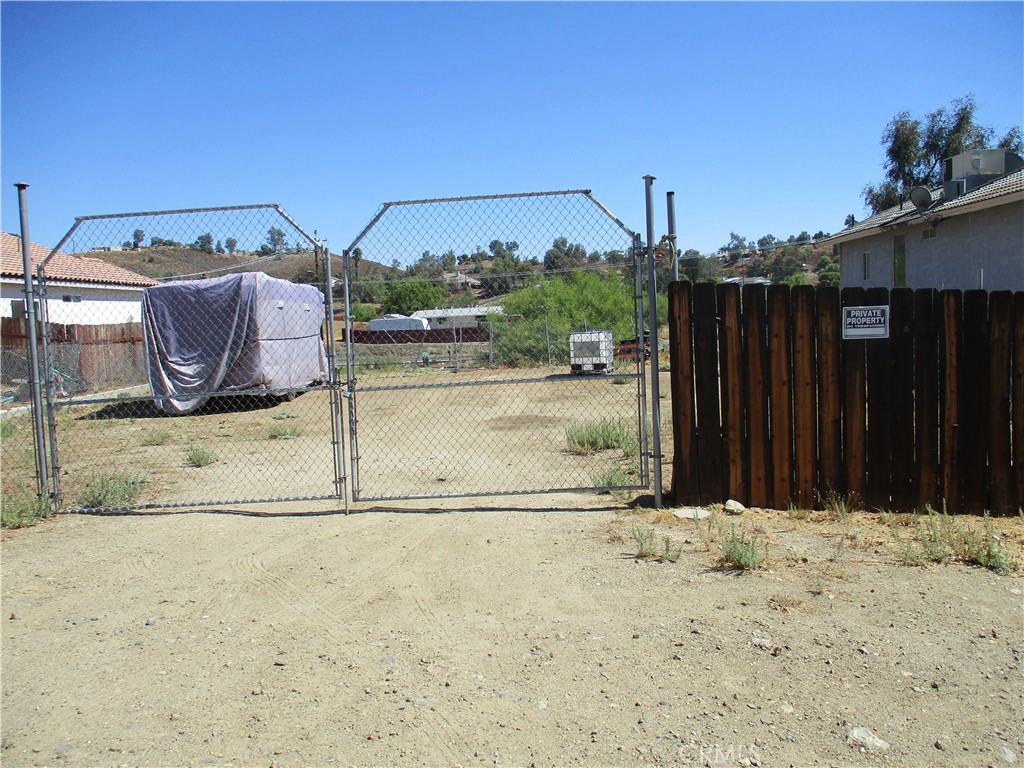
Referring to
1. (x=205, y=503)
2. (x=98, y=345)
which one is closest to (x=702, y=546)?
(x=205, y=503)

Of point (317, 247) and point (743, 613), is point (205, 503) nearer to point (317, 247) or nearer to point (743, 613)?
point (317, 247)

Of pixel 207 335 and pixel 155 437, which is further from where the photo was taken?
pixel 207 335

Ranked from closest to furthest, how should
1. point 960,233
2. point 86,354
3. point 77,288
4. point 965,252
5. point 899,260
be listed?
point 965,252 < point 960,233 < point 899,260 < point 86,354 < point 77,288

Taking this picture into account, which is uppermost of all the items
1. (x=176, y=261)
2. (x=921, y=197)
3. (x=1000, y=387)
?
(x=921, y=197)

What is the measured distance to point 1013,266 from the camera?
15961 millimetres

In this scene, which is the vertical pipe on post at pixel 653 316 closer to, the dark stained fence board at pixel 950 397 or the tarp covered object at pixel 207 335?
the dark stained fence board at pixel 950 397

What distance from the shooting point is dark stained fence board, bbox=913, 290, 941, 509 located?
20.9ft

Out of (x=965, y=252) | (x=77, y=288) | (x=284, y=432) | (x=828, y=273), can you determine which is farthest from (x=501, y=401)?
(x=828, y=273)

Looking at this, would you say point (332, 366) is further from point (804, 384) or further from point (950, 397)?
point (950, 397)

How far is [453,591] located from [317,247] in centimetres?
318

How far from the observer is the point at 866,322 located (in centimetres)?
642

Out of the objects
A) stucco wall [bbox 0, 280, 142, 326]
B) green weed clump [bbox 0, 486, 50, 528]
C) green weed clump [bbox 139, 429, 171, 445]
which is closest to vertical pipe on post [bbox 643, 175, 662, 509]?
green weed clump [bbox 0, 486, 50, 528]
